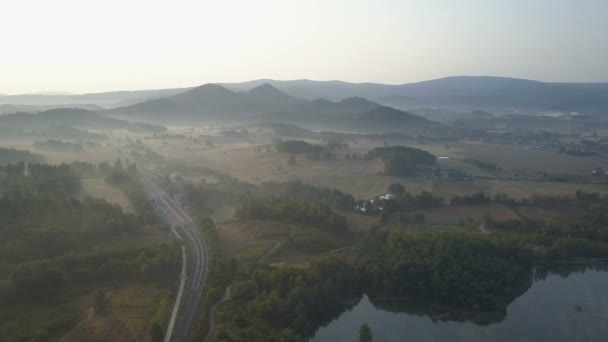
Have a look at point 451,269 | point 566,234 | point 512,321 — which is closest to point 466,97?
point 566,234

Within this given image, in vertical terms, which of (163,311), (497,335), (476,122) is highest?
(476,122)

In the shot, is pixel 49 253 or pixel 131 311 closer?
pixel 131 311

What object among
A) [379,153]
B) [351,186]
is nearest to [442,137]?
[379,153]

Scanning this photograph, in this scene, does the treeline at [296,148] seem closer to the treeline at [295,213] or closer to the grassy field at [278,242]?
the treeline at [295,213]

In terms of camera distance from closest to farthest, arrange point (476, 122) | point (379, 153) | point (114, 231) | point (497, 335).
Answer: point (497, 335) < point (114, 231) < point (379, 153) < point (476, 122)

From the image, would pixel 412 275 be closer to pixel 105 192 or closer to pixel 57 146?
pixel 105 192

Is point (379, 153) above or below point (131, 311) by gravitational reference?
above

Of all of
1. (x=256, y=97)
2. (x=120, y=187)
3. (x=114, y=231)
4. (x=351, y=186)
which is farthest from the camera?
(x=256, y=97)

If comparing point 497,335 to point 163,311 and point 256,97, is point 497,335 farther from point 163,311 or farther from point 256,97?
point 256,97
